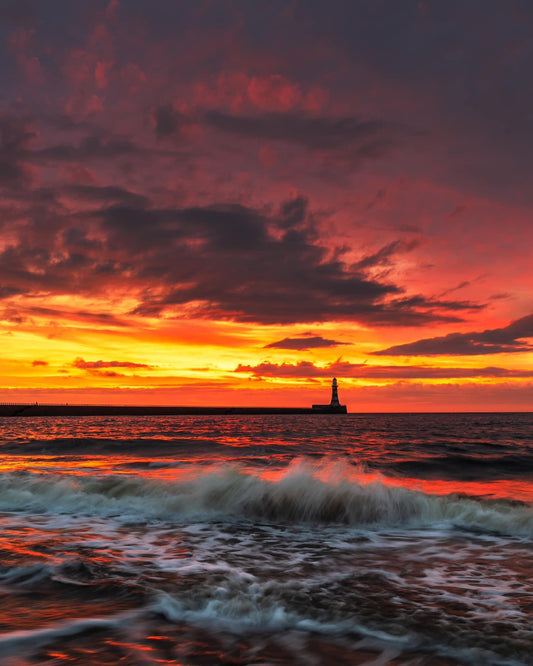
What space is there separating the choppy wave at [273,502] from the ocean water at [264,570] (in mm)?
48

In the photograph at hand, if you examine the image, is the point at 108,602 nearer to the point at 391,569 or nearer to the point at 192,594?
the point at 192,594

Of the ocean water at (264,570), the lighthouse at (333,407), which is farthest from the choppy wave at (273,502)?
the lighthouse at (333,407)

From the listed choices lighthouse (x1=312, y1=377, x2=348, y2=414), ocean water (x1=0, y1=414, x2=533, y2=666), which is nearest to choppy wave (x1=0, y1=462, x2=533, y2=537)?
ocean water (x1=0, y1=414, x2=533, y2=666)

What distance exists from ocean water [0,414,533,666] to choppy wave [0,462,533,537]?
0.05m

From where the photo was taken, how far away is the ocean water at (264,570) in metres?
4.09

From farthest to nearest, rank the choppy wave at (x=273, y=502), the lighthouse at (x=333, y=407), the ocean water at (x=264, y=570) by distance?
the lighthouse at (x=333, y=407) → the choppy wave at (x=273, y=502) → the ocean water at (x=264, y=570)

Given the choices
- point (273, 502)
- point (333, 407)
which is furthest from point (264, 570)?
point (333, 407)

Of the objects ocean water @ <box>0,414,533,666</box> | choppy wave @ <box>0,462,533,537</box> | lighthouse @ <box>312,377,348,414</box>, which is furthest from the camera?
lighthouse @ <box>312,377,348,414</box>

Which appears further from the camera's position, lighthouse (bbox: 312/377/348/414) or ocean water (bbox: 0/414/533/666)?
lighthouse (bbox: 312/377/348/414)

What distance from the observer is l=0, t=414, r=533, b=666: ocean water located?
4094 millimetres

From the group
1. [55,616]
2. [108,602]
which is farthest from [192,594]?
[55,616]

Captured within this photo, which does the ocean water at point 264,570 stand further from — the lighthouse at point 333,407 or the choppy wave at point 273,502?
the lighthouse at point 333,407

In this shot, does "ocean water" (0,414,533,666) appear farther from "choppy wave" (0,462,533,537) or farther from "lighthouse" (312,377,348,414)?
"lighthouse" (312,377,348,414)

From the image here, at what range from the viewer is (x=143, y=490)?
1268 centimetres
